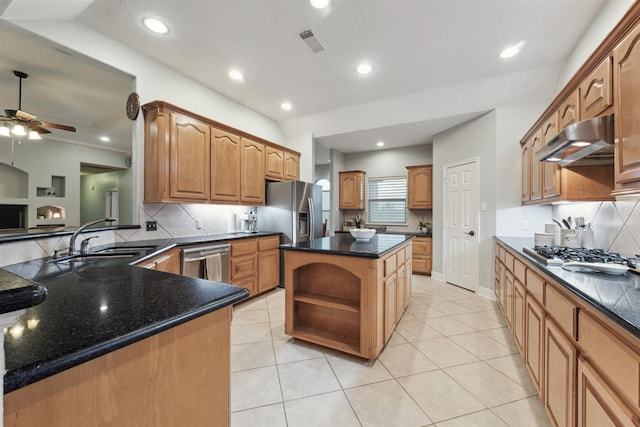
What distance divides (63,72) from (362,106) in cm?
394

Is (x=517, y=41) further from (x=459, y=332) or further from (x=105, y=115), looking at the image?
(x=105, y=115)

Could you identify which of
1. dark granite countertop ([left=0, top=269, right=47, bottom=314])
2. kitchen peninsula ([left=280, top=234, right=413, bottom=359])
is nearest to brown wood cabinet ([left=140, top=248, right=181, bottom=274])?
kitchen peninsula ([left=280, top=234, right=413, bottom=359])

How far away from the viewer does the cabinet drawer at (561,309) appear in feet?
3.77

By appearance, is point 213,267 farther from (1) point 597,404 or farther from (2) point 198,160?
(1) point 597,404

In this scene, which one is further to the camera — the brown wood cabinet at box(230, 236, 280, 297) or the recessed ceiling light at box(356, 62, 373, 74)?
the brown wood cabinet at box(230, 236, 280, 297)

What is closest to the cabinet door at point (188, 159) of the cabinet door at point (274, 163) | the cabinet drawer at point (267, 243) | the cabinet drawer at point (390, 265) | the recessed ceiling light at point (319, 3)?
the cabinet drawer at point (267, 243)

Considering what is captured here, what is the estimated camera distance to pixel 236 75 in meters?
3.21

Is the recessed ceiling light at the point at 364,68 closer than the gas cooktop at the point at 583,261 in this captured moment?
No

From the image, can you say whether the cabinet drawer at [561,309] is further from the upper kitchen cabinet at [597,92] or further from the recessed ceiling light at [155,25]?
the recessed ceiling light at [155,25]

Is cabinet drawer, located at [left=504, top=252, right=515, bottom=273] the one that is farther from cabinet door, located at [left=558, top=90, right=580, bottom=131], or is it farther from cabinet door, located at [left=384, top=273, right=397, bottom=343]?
cabinet door, located at [left=558, top=90, right=580, bottom=131]

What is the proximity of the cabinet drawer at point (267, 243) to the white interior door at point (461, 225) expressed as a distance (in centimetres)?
288

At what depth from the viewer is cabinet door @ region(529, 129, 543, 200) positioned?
8.39 feet

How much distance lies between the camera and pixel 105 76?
3.13m

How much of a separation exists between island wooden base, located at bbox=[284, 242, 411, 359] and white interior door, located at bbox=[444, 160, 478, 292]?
195 centimetres
